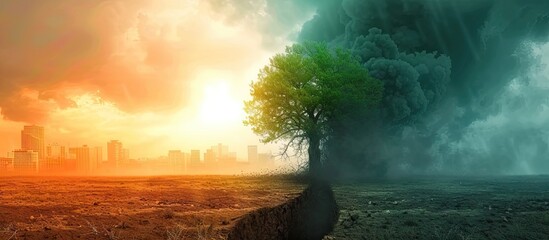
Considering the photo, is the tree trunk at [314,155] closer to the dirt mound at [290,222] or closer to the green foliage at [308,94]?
the green foliage at [308,94]

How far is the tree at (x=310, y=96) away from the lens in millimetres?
41062

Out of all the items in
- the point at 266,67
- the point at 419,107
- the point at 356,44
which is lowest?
the point at 419,107

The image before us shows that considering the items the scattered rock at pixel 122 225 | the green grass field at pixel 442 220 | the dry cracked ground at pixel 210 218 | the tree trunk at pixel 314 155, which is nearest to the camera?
A: the dry cracked ground at pixel 210 218

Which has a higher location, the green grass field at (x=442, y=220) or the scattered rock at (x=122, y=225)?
the scattered rock at (x=122, y=225)

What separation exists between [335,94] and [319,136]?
4102 millimetres

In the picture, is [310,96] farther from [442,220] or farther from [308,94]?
[442,220]

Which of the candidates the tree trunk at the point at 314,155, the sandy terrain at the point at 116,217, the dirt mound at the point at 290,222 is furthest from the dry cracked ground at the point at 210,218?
the tree trunk at the point at 314,155

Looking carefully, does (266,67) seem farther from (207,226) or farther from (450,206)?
(207,226)

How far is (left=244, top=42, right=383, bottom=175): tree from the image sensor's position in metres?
41.1

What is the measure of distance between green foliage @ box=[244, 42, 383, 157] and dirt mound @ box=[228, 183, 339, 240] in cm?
2474

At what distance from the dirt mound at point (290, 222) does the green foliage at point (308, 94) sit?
81.2 feet

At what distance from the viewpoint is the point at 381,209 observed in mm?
16438

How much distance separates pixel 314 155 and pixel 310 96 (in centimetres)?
505

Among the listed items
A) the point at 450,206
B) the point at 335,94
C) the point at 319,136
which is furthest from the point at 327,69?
the point at 450,206
